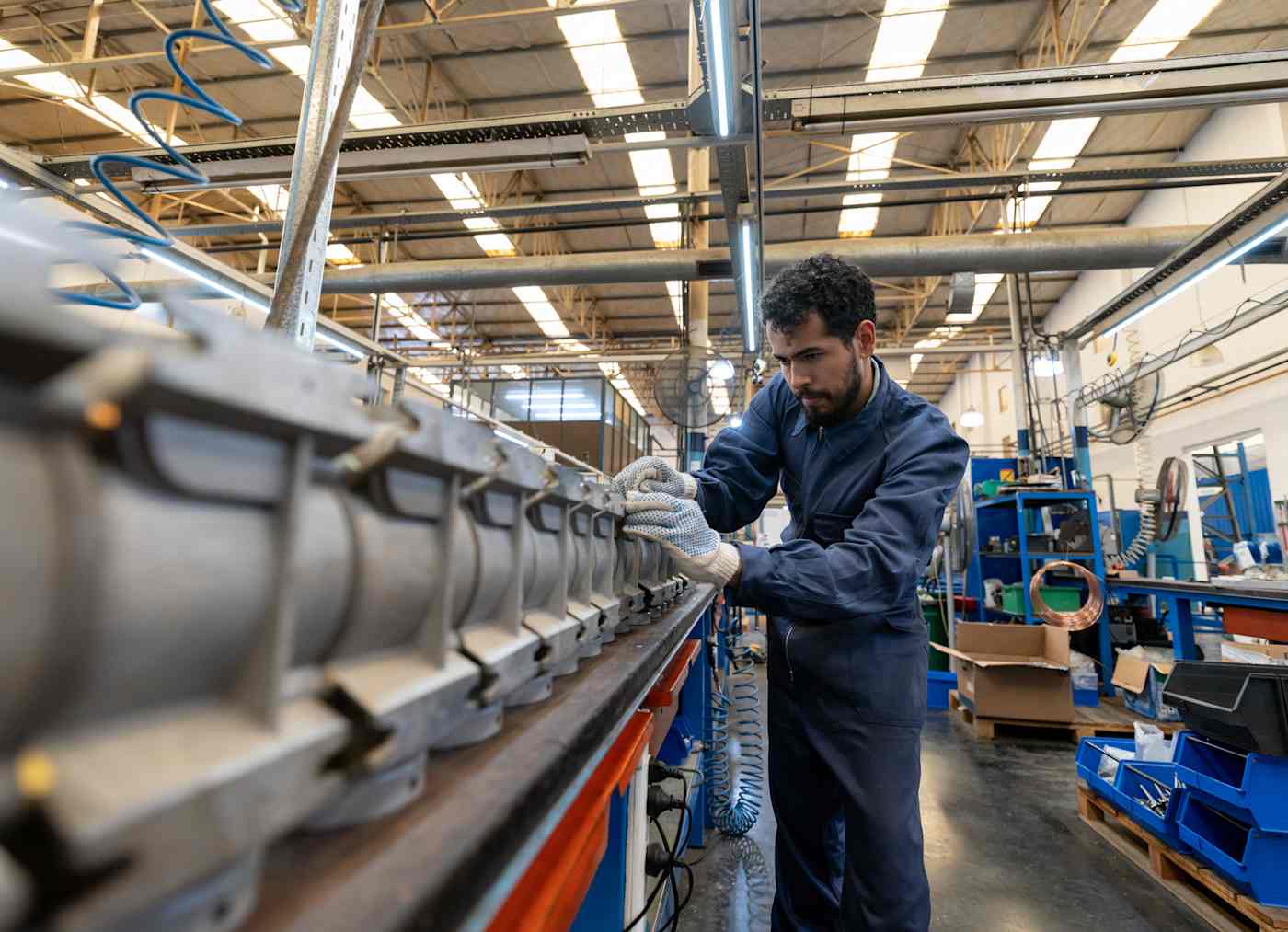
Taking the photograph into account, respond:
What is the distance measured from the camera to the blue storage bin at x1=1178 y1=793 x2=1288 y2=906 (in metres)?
1.63

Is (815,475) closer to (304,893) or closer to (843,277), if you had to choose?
(843,277)

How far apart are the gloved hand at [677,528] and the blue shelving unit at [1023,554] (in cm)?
370

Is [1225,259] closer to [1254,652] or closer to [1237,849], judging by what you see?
[1254,652]

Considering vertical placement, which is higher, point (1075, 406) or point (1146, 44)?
point (1146, 44)

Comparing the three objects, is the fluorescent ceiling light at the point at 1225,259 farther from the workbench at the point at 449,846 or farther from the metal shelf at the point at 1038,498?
Result: the workbench at the point at 449,846

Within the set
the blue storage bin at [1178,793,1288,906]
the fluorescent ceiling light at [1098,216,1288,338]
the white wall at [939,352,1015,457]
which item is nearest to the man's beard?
the blue storage bin at [1178,793,1288,906]

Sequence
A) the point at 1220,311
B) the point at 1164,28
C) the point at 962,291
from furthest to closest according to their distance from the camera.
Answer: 1. the point at 1220,311
2. the point at 1164,28
3. the point at 962,291

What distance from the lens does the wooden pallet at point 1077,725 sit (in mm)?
3248

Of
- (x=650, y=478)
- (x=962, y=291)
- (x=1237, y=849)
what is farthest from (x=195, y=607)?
(x=962, y=291)

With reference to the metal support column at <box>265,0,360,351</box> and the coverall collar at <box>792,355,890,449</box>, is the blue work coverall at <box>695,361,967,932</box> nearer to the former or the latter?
the coverall collar at <box>792,355,890,449</box>

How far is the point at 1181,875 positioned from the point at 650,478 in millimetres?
2280

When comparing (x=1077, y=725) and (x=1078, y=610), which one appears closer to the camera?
(x=1077, y=725)

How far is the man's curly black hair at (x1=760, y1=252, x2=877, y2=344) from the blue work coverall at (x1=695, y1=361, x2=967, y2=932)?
18cm

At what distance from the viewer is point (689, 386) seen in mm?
3434
